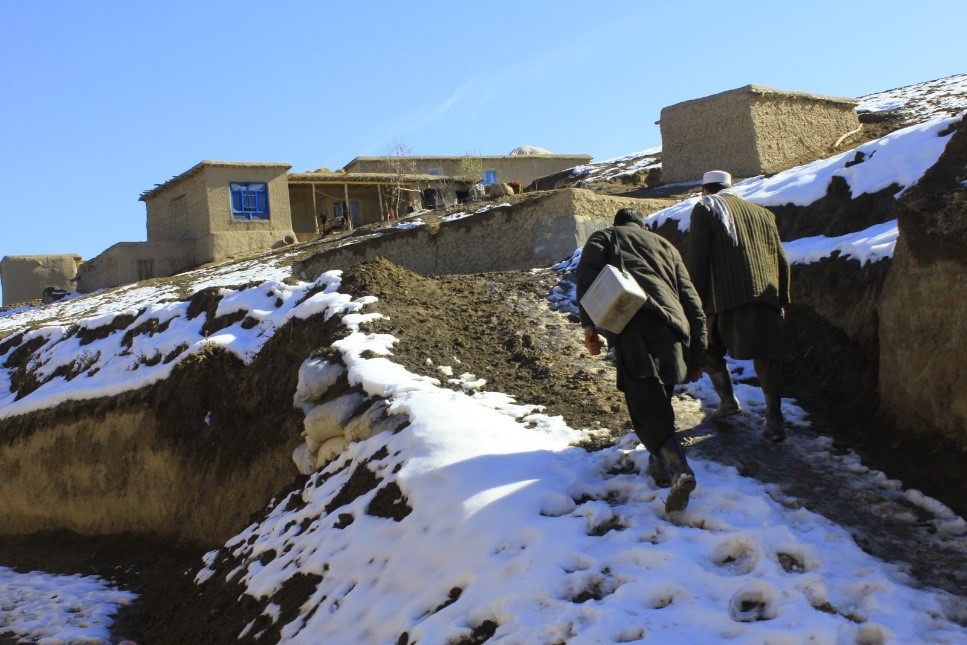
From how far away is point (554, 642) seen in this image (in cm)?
362

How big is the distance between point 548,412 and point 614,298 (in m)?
1.79

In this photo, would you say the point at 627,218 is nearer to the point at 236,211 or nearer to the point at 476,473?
the point at 476,473

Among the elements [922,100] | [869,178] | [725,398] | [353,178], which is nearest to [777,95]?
[922,100]

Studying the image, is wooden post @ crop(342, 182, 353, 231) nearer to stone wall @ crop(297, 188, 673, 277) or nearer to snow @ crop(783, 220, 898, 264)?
stone wall @ crop(297, 188, 673, 277)

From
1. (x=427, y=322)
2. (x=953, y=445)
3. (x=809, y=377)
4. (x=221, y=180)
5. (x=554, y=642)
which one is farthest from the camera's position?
(x=221, y=180)

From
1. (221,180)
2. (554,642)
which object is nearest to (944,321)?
(554,642)

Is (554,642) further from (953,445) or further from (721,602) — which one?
(953,445)

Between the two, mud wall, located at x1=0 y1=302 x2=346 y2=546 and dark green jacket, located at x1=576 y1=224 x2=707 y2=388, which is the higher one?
dark green jacket, located at x1=576 y1=224 x2=707 y2=388

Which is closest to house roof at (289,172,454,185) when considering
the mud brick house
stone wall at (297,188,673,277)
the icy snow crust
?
the mud brick house

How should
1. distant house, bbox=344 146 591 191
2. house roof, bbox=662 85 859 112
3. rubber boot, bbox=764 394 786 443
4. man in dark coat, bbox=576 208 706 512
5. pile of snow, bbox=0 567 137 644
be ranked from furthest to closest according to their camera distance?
distant house, bbox=344 146 591 191 → house roof, bbox=662 85 859 112 → pile of snow, bbox=0 567 137 644 → rubber boot, bbox=764 394 786 443 → man in dark coat, bbox=576 208 706 512

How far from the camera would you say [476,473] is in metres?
5.11

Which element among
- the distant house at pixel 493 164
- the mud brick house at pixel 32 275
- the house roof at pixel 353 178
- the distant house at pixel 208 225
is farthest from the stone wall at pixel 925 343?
the distant house at pixel 493 164

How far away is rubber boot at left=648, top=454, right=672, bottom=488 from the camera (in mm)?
4762

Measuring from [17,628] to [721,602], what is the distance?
5.40 meters
